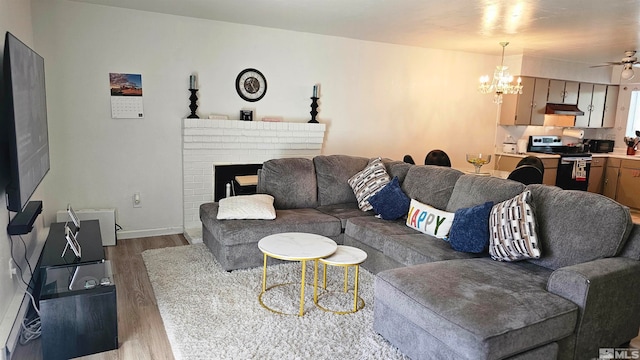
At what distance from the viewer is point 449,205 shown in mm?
3371

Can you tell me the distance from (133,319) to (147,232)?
6.49 feet

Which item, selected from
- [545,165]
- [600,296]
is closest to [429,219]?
[600,296]

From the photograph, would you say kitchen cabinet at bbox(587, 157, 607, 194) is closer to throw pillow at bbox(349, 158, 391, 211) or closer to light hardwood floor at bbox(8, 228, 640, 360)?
throw pillow at bbox(349, 158, 391, 211)

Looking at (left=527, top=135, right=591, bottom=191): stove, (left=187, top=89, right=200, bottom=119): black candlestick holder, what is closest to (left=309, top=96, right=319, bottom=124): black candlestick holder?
(left=187, top=89, right=200, bottom=119): black candlestick holder

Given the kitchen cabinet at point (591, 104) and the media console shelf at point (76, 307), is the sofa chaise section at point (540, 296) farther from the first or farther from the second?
the kitchen cabinet at point (591, 104)

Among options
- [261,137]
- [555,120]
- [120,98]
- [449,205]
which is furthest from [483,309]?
[555,120]

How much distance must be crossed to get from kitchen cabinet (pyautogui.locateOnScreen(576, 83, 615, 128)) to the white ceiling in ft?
5.37

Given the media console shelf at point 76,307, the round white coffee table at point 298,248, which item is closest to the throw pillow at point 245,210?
the round white coffee table at point 298,248

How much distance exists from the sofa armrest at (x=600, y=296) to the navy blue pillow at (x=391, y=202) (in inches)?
61.4

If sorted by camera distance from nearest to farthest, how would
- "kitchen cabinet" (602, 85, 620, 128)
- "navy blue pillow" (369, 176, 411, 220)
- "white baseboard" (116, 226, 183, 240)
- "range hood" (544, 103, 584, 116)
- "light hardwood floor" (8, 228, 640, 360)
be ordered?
"light hardwood floor" (8, 228, 640, 360) < "navy blue pillow" (369, 176, 411, 220) < "white baseboard" (116, 226, 183, 240) < "range hood" (544, 103, 584, 116) < "kitchen cabinet" (602, 85, 620, 128)

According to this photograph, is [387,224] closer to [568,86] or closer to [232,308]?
[232,308]

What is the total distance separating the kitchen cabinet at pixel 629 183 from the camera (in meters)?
6.60

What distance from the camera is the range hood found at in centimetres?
650

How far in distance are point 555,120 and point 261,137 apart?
5131 millimetres
